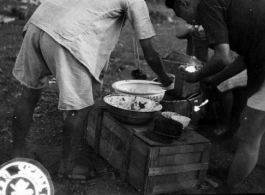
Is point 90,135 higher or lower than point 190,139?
lower

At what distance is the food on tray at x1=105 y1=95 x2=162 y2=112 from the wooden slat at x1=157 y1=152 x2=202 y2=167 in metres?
0.58

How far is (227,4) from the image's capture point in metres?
3.59

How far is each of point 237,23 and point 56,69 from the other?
176 centimetres

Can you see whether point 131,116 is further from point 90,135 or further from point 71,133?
point 90,135

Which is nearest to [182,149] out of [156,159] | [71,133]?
[156,159]

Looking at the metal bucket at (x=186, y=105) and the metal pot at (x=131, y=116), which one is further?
the metal bucket at (x=186, y=105)

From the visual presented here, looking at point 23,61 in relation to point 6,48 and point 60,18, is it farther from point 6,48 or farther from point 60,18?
point 6,48

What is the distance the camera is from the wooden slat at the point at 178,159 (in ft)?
12.7

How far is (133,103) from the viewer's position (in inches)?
173

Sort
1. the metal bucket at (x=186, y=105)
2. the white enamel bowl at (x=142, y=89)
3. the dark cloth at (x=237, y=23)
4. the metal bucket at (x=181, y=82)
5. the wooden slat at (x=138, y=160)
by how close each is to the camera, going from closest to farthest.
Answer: the dark cloth at (x=237, y=23) → the wooden slat at (x=138, y=160) → the white enamel bowl at (x=142, y=89) → the metal bucket at (x=186, y=105) → the metal bucket at (x=181, y=82)

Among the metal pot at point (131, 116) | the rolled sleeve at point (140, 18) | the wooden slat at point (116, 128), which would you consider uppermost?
the rolled sleeve at point (140, 18)

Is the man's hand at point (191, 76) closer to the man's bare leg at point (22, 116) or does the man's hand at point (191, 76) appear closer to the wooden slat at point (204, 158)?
the wooden slat at point (204, 158)

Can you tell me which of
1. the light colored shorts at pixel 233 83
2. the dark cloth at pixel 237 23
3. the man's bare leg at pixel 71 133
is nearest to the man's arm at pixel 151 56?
the dark cloth at pixel 237 23

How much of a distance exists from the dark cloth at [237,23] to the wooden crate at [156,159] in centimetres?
107
